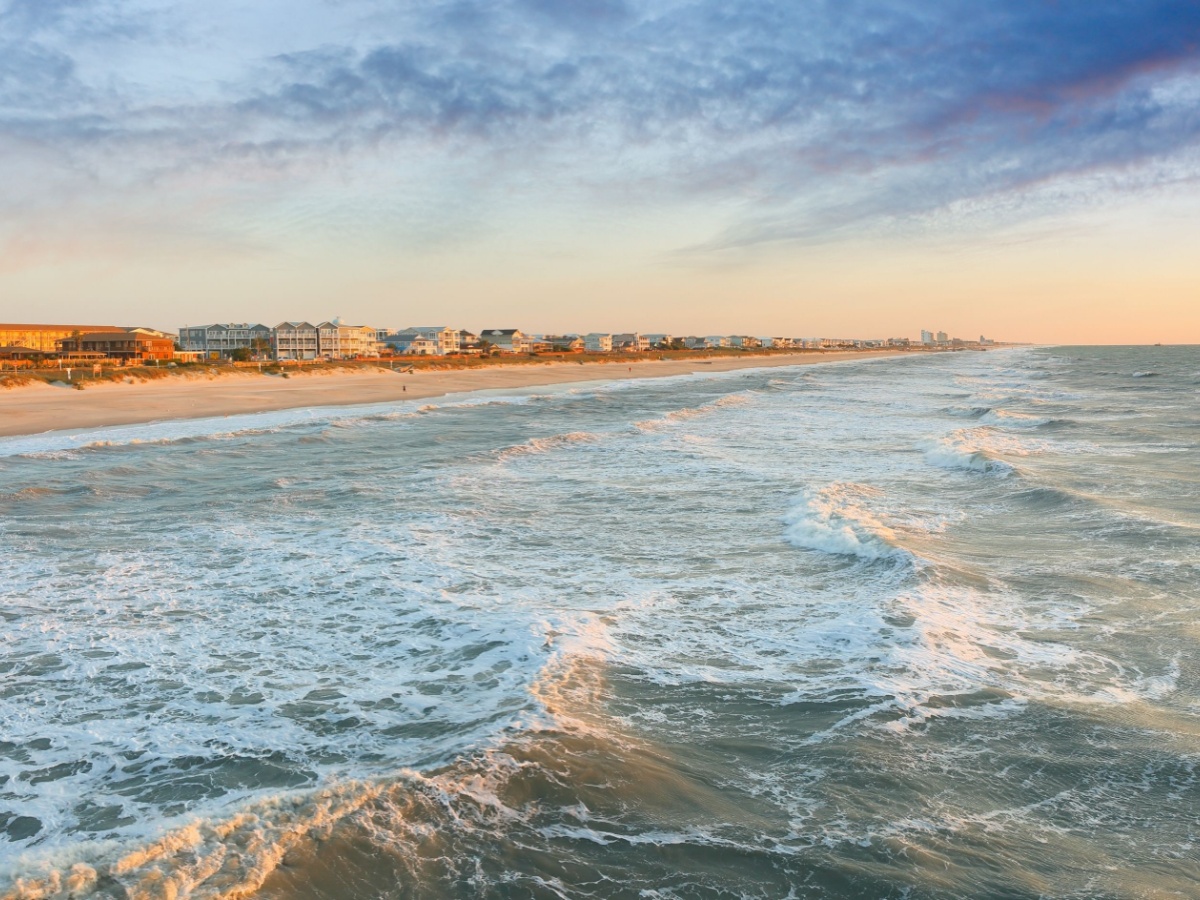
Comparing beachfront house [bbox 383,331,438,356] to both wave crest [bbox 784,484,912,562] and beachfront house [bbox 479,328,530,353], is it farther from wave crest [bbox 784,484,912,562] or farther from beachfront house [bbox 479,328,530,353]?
wave crest [bbox 784,484,912,562]

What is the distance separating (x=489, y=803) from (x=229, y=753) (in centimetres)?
200

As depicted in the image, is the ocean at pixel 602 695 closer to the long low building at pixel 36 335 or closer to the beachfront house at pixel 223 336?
the long low building at pixel 36 335

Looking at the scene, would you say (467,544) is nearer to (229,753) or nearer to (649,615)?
(649,615)

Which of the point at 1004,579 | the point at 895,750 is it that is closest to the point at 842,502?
the point at 1004,579

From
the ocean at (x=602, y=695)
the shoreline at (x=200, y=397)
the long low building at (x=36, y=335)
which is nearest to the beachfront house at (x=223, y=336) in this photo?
the long low building at (x=36, y=335)

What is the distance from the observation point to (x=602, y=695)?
6.97 meters

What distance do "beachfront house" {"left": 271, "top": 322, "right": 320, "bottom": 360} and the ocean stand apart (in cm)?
11177

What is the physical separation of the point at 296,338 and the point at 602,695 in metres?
126

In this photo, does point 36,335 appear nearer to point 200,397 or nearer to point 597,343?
point 200,397

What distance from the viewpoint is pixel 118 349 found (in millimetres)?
86625

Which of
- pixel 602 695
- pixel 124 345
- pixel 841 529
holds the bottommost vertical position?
pixel 602 695

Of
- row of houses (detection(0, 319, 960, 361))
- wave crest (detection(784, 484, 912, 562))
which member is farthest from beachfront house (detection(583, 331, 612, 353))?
wave crest (detection(784, 484, 912, 562))

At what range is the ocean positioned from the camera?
476 centimetres

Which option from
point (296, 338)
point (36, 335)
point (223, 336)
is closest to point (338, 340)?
point (296, 338)
